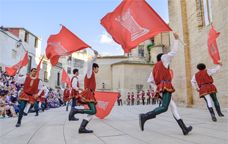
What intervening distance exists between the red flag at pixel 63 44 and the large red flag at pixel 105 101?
1.90 metres

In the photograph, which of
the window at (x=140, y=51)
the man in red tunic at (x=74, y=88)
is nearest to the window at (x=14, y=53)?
the man in red tunic at (x=74, y=88)

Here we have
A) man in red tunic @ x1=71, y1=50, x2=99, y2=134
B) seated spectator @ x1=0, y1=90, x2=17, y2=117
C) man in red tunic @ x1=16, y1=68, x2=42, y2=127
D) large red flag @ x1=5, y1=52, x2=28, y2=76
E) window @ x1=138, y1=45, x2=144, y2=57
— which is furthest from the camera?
window @ x1=138, y1=45, x2=144, y2=57

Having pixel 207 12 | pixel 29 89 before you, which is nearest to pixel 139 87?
pixel 207 12

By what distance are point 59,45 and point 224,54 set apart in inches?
310

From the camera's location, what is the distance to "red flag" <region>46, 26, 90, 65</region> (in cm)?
633

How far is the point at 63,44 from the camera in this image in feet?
23.1

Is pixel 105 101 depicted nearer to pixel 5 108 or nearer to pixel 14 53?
pixel 5 108

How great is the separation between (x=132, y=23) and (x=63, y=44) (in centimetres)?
290

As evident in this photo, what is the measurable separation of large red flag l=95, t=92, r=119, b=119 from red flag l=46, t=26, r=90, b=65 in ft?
6.22

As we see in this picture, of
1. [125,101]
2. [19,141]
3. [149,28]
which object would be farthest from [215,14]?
[125,101]

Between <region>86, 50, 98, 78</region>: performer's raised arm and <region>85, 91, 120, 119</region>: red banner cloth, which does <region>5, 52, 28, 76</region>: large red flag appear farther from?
<region>86, 50, 98, 78</region>: performer's raised arm

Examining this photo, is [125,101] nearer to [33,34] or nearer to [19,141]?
[33,34]

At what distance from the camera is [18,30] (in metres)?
31.0

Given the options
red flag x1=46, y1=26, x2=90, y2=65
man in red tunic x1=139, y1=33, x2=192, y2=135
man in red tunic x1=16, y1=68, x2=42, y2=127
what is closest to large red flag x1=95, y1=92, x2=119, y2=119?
red flag x1=46, y1=26, x2=90, y2=65
